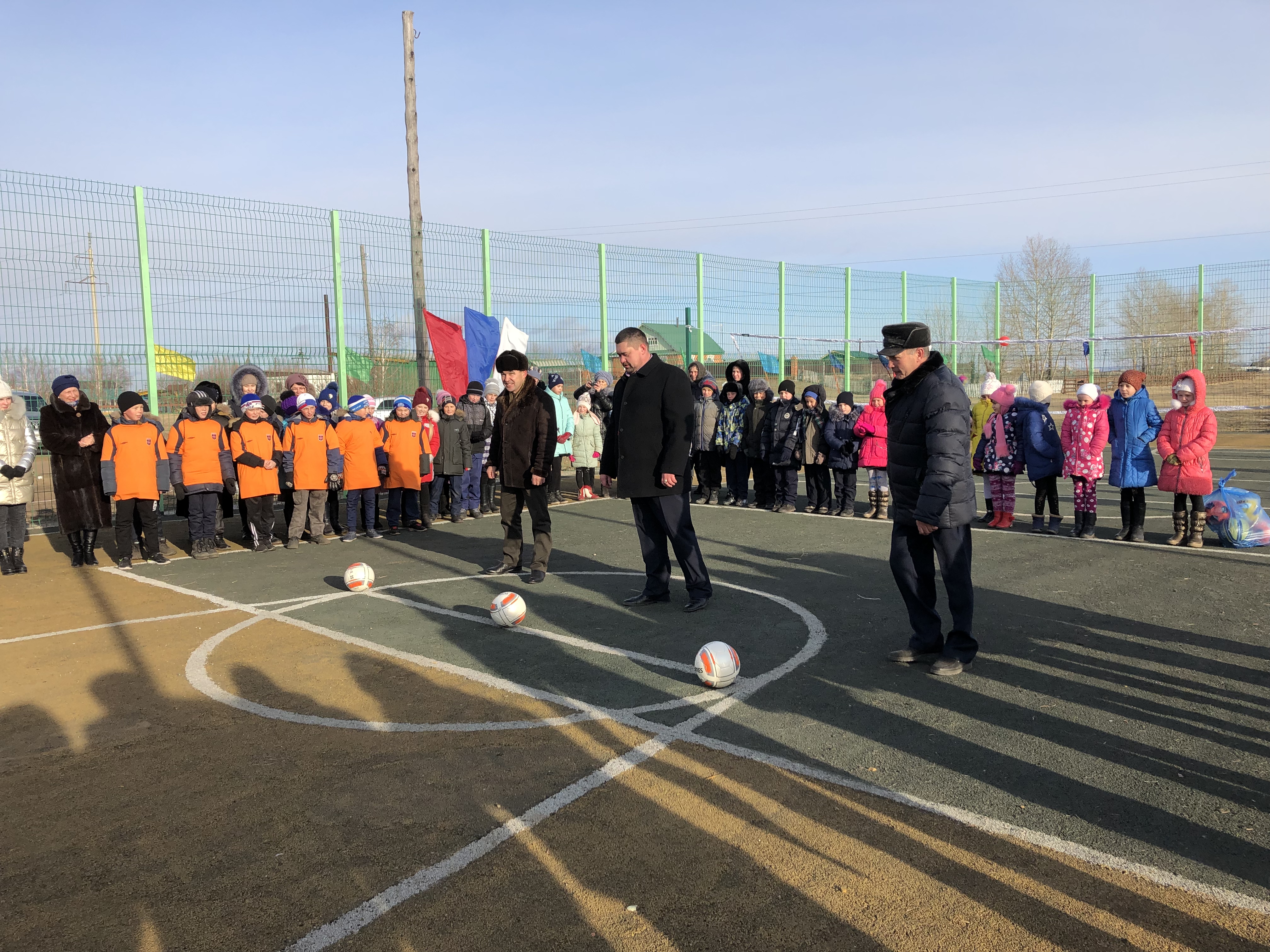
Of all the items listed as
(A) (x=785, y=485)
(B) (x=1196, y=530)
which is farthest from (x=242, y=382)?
(B) (x=1196, y=530)

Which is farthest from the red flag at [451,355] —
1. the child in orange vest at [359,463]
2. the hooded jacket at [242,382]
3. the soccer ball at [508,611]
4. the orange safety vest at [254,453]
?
the soccer ball at [508,611]

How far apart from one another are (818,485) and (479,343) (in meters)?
6.24

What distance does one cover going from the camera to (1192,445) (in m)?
9.87

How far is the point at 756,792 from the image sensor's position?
13.4 ft

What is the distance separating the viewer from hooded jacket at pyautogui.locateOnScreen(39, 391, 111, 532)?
9.80 metres

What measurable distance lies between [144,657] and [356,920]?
407 cm

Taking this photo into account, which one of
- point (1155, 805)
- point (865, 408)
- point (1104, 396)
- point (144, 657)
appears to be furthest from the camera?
point (865, 408)

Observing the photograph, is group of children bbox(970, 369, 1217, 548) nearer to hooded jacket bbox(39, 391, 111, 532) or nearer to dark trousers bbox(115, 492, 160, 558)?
dark trousers bbox(115, 492, 160, 558)

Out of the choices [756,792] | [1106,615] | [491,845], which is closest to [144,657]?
[491,845]

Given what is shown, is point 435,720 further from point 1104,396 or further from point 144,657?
point 1104,396

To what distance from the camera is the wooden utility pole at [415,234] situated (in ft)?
49.6

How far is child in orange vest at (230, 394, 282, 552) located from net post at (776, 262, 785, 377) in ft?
42.0

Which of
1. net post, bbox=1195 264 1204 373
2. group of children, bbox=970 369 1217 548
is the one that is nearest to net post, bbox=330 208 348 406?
group of children, bbox=970 369 1217 548

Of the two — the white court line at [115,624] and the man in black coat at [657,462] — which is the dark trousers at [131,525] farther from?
the man in black coat at [657,462]
